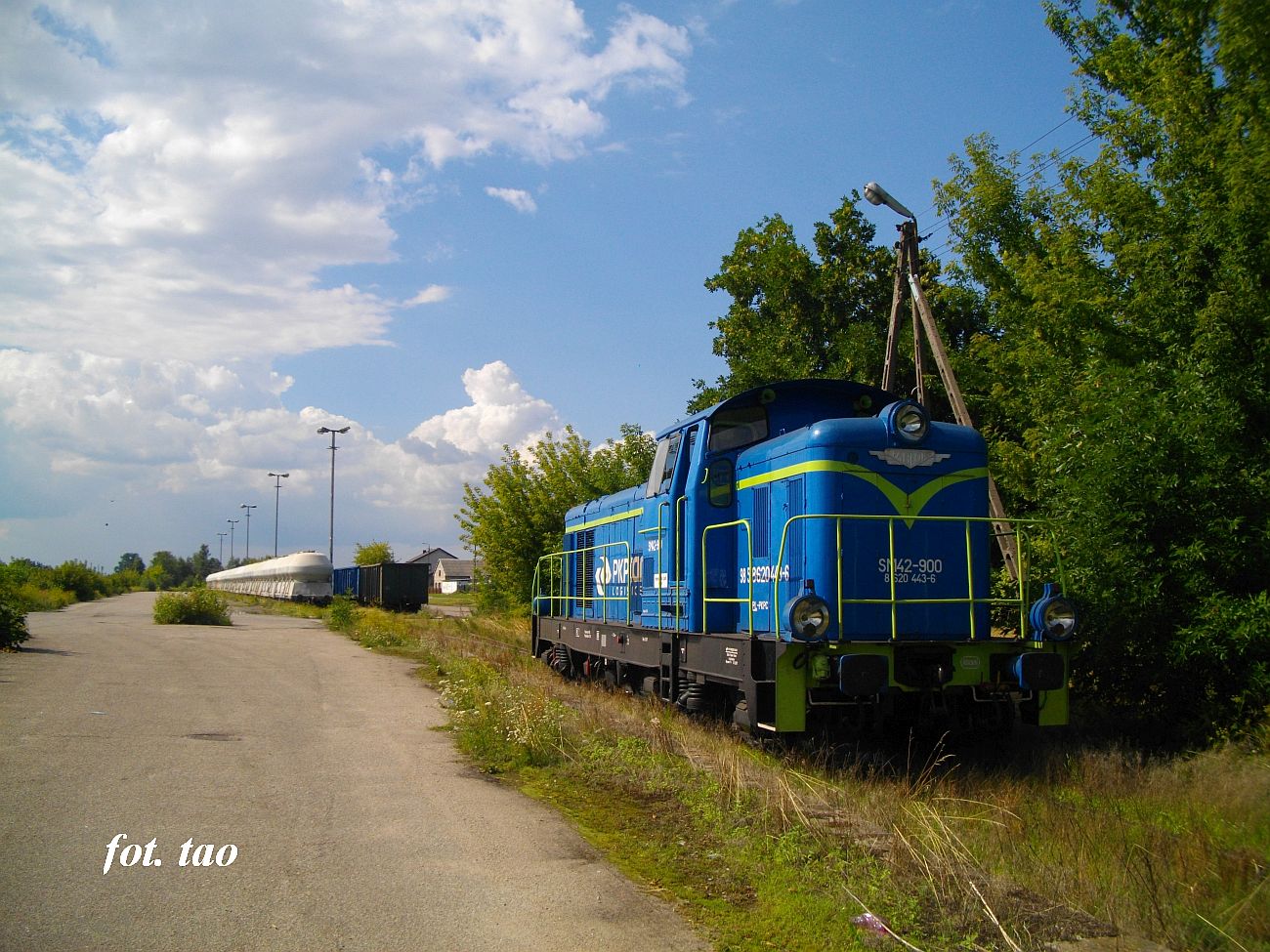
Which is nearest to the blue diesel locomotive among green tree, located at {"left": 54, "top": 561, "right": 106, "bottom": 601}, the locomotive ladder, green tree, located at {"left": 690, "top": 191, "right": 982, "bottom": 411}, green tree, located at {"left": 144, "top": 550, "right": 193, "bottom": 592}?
the locomotive ladder

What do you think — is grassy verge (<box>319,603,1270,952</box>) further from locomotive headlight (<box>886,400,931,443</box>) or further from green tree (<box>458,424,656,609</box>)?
green tree (<box>458,424,656,609</box>)

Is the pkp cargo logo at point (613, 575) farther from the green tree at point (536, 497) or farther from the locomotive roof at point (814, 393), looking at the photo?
the green tree at point (536, 497)

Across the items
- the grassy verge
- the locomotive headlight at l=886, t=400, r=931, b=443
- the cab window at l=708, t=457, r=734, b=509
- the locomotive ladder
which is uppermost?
the locomotive ladder

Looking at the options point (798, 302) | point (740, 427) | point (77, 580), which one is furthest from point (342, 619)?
point (77, 580)

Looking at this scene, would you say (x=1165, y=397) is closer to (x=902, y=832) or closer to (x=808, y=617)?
(x=808, y=617)

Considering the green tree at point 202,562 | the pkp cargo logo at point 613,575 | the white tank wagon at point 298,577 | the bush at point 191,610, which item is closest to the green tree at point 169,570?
the green tree at point 202,562

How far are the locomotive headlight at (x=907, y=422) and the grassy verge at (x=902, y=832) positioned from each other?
9.14 ft

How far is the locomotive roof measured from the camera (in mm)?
9898

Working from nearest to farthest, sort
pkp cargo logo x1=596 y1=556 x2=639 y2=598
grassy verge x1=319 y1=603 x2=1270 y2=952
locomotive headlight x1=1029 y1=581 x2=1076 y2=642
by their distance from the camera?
grassy verge x1=319 y1=603 x2=1270 y2=952, locomotive headlight x1=1029 y1=581 x2=1076 y2=642, pkp cargo logo x1=596 y1=556 x2=639 y2=598

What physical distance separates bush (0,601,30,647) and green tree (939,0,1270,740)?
18607 millimetres

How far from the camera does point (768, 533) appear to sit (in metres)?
8.99

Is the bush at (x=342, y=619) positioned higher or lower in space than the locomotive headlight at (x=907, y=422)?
lower

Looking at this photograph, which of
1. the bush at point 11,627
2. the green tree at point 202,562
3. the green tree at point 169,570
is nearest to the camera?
the bush at point 11,627

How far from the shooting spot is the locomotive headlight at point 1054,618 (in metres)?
7.90
